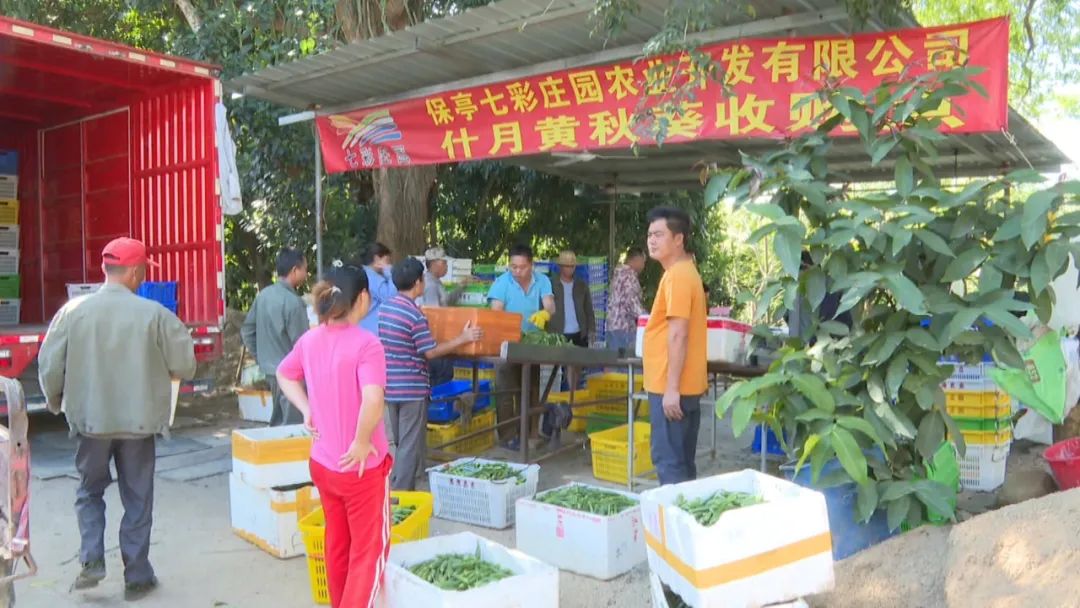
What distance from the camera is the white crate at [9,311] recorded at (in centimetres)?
910

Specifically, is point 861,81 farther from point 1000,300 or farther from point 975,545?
point 975,545

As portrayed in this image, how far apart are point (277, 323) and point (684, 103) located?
123 inches

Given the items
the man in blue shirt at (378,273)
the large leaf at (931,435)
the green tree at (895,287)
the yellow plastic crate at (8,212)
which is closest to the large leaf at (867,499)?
the green tree at (895,287)

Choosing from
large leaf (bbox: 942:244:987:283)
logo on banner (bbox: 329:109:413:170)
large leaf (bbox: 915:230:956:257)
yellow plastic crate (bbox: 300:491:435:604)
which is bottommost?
yellow plastic crate (bbox: 300:491:435:604)

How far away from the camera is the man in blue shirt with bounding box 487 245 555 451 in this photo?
267 inches

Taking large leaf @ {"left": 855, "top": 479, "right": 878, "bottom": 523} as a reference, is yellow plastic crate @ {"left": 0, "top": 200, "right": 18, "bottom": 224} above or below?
above

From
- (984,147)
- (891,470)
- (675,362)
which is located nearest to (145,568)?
(675,362)

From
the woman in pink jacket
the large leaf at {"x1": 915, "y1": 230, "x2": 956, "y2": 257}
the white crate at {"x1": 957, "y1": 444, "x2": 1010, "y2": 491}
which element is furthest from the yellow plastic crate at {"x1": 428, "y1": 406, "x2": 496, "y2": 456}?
the large leaf at {"x1": 915, "y1": 230, "x2": 956, "y2": 257}

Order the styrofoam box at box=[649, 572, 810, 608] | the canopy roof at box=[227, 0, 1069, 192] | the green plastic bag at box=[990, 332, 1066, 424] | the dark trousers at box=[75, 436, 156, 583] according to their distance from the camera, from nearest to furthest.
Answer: the styrofoam box at box=[649, 572, 810, 608] < the dark trousers at box=[75, 436, 156, 583] < the green plastic bag at box=[990, 332, 1066, 424] < the canopy roof at box=[227, 0, 1069, 192]

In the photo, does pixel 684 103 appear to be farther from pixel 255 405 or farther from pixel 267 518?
pixel 255 405

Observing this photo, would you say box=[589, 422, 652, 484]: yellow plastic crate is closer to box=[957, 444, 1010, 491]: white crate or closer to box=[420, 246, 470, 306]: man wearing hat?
box=[957, 444, 1010, 491]: white crate

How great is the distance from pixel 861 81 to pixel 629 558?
3.08m

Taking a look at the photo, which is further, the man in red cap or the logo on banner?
the logo on banner

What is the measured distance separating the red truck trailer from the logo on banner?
3.72 ft
